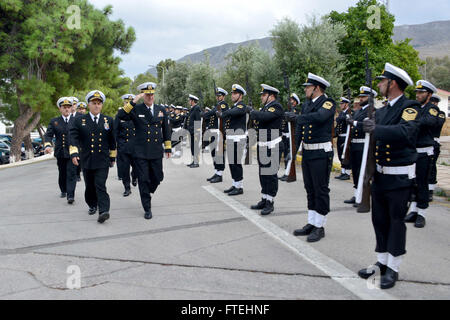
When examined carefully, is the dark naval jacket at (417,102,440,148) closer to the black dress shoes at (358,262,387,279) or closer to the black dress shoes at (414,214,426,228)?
the black dress shoes at (414,214,426,228)

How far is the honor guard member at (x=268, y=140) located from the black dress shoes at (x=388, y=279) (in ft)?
10.0

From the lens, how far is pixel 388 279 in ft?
13.4

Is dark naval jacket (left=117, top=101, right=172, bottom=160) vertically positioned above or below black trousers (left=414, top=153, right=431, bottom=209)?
above

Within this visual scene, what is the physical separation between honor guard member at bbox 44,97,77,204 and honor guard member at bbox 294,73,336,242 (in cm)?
488

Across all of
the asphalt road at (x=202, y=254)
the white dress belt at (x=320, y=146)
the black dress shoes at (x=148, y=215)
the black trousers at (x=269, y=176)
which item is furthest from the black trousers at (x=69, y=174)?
the white dress belt at (x=320, y=146)

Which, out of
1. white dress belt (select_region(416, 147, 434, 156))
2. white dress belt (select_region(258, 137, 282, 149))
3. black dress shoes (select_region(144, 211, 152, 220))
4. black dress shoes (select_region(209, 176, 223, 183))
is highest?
white dress belt (select_region(258, 137, 282, 149))

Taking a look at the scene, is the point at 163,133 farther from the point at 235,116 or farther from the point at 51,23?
the point at 51,23

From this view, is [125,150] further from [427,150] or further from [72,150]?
[427,150]

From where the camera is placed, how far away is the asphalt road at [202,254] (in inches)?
157

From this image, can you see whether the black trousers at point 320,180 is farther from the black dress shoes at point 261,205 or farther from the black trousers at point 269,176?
the black dress shoes at point 261,205

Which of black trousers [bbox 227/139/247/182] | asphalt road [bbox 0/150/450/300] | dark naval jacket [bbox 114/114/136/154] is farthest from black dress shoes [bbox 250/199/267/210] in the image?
dark naval jacket [bbox 114/114/136/154]

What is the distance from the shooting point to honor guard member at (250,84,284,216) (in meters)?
7.09

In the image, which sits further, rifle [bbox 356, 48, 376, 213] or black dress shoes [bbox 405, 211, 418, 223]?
black dress shoes [bbox 405, 211, 418, 223]
